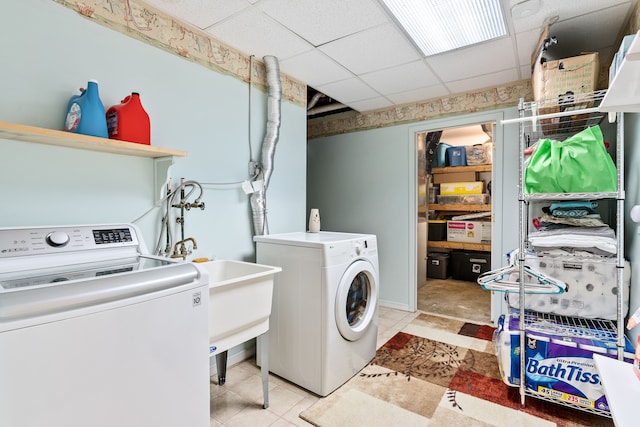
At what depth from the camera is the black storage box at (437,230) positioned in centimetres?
506

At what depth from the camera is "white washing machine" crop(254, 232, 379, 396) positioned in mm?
1969

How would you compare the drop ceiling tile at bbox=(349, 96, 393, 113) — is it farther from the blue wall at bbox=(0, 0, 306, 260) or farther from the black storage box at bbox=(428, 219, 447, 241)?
the black storage box at bbox=(428, 219, 447, 241)

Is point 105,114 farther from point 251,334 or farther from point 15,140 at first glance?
point 251,334

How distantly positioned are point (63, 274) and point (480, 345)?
2910 millimetres

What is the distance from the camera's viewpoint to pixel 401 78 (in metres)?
2.83

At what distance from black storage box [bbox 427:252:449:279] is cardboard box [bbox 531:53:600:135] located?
338 cm

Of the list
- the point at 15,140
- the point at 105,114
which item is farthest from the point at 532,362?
the point at 15,140

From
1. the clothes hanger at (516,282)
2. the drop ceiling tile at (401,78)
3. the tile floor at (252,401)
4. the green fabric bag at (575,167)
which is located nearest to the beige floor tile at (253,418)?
the tile floor at (252,401)

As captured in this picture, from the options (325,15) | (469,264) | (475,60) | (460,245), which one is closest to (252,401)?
(325,15)

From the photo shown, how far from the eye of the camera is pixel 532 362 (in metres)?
1.84

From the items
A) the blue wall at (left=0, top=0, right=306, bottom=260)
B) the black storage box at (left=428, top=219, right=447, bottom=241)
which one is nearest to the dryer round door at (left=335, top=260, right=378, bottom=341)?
the blue wall at (left=0, top=0, right=306, bottom=260)

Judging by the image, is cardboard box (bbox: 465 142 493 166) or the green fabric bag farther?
cardboard box (bbox: 465 142 493 166)

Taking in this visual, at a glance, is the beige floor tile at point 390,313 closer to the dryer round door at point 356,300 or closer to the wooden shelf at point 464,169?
the dryer round door at point 356,300

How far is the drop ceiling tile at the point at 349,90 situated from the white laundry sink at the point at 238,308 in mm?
1928
